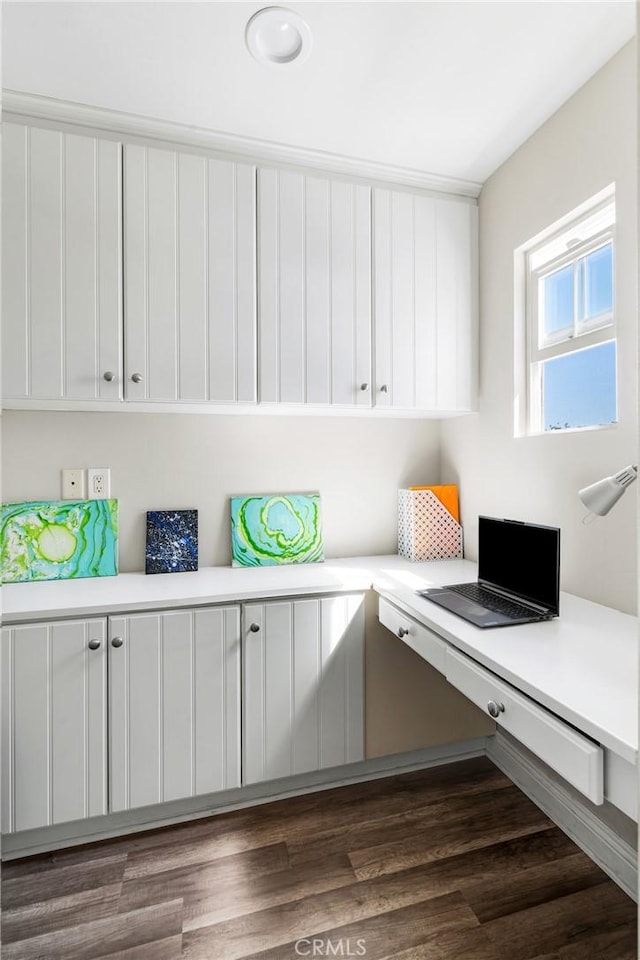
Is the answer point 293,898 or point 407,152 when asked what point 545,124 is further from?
point 293,898

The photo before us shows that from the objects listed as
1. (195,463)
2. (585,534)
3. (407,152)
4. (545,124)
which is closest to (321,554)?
(195,463)

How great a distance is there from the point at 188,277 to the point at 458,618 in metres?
1.47

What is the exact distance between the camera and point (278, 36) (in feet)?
4.75

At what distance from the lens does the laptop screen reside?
1.52m

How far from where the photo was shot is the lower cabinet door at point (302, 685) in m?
1.79

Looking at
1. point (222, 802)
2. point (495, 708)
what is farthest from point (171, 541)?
point (495, 708)

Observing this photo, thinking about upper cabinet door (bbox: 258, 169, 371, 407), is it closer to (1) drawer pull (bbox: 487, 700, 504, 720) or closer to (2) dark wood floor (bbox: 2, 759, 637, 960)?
(1) drawer pull (bbox: 487, 700, 504, 720)

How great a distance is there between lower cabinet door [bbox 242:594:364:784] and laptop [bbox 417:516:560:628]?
37 centimetres

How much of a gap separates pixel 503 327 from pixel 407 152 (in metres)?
0.77

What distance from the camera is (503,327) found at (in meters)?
2.07

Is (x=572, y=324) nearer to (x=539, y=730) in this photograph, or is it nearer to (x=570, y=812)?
(x=539, y=730)

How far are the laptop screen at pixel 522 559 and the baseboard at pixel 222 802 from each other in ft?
2.82

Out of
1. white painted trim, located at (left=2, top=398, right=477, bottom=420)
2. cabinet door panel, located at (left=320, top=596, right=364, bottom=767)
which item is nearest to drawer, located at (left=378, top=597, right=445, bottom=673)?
cabinet door panel, located at (left=320, top=596, right=364, bottom=767)

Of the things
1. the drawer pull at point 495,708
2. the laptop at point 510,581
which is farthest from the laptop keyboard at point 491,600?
the drawer pull at point 495,708
